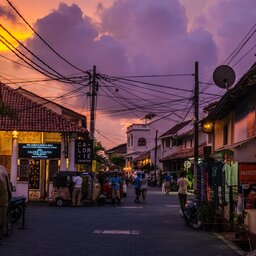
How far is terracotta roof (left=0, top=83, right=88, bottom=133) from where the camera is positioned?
30.4 metres

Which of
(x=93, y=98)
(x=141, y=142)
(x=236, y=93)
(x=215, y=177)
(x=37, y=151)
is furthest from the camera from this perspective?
(x=141, y=142)

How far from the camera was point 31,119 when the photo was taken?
102 ft

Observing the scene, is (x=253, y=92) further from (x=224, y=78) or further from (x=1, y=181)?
(x=1, y=181)

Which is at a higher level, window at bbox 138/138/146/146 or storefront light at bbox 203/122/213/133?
window at bbox 138/138/146/146

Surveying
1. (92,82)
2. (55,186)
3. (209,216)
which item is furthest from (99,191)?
(209,216)

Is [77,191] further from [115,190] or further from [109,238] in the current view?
[109,238]

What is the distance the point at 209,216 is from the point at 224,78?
4749 mm

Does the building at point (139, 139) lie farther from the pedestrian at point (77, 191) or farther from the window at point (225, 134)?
the window at point (225, 134)

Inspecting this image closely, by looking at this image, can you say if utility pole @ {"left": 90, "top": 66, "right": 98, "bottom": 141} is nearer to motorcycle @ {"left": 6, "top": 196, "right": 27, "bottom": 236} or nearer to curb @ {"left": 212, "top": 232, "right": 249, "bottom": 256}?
motorcycle @ {"left": 6, "top": 196, "right": 27, "bottom": 236}

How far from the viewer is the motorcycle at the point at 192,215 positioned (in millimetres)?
17564

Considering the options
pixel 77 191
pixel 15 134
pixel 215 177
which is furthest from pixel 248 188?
pixel 15 134

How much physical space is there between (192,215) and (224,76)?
485 centimetres

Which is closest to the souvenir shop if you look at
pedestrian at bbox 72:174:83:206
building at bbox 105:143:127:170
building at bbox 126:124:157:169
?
pedestrian at bbox 72:174:83:206

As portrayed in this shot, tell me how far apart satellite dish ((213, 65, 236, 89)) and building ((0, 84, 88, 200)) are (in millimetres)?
13501
